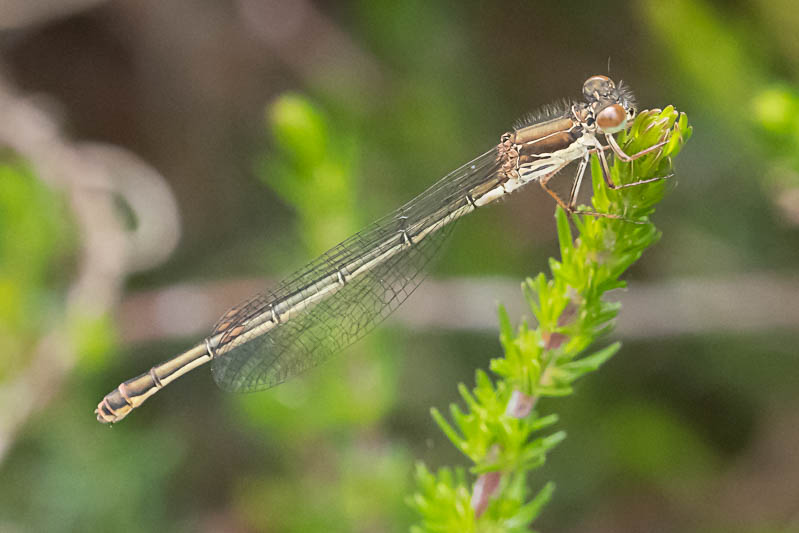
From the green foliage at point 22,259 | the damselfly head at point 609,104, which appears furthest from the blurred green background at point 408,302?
the damselfly head at point 609,104

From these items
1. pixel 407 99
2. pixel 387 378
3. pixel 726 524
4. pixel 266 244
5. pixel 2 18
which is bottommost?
pixel 726 524

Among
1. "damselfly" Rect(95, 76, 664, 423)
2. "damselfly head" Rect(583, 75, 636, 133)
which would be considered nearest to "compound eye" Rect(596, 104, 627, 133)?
"damselfly head" Rect(583, 75, 636, 133)

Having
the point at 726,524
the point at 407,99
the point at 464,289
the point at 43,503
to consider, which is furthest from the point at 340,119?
the point at 726,524

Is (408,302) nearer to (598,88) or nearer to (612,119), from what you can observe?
(598,88)

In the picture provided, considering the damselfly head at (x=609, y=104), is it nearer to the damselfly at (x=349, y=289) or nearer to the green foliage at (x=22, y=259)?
the damselfly at (x=349, y=289)

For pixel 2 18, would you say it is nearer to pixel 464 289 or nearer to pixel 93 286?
pixel 93 286
